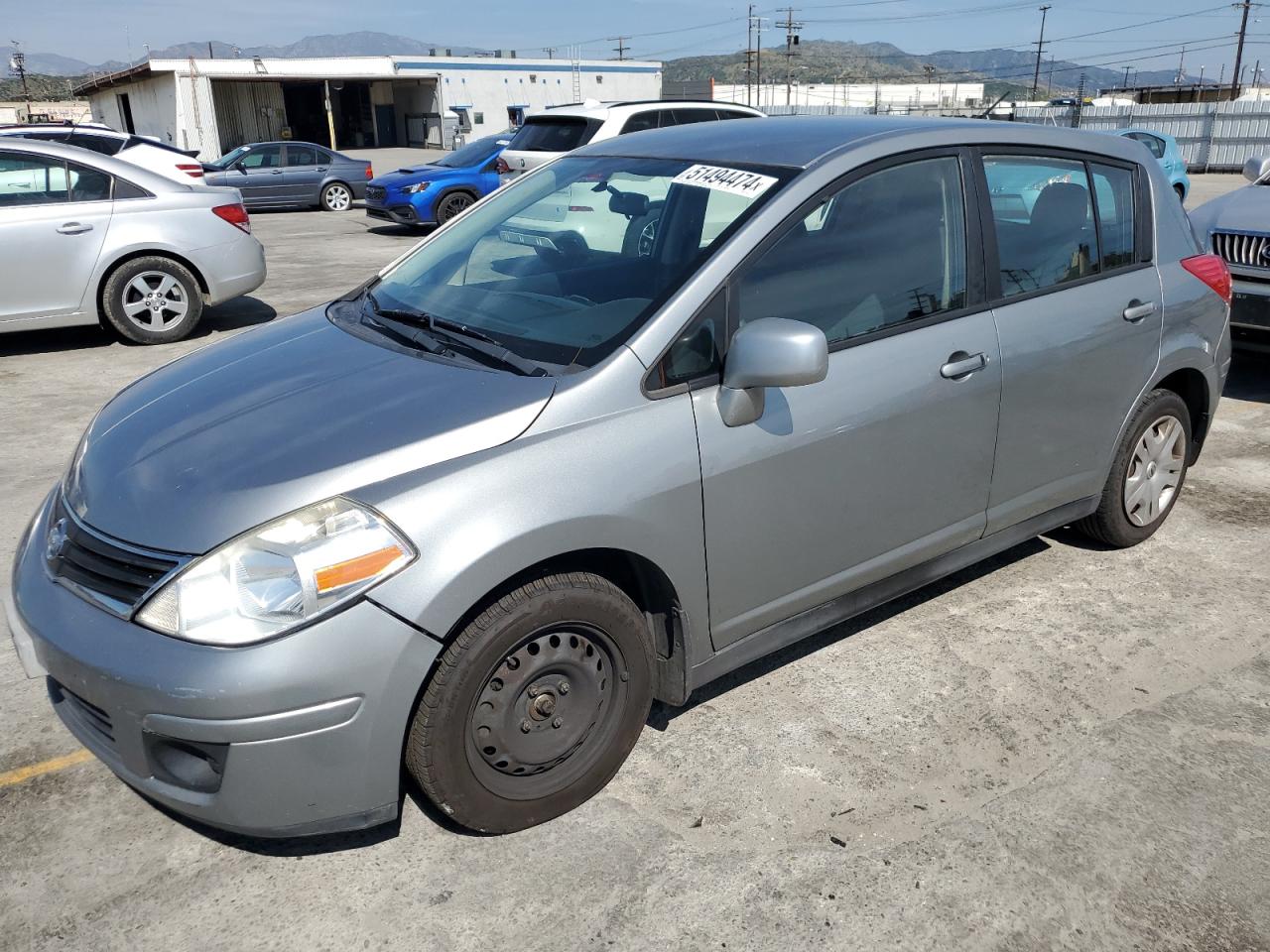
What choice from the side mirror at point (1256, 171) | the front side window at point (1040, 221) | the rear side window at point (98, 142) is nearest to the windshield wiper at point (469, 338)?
the front side window at point (1040, 221)

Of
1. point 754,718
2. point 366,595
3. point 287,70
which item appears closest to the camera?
point 366,595

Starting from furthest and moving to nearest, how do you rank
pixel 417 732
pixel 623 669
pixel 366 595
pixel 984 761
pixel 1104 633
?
pixel 1104 633 < pixel 984 761 < pixel 623 669 < pixel 417 732 < pixel 366 595

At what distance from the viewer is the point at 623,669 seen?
2.79 m

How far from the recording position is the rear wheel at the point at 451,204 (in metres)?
15.9

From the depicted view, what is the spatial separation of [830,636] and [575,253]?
167 cm

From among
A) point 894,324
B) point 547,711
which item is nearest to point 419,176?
Answer: point 894,324

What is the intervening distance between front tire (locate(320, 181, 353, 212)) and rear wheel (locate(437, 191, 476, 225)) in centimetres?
520

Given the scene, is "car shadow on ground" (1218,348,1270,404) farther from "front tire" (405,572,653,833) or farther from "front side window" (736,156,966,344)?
"front tire" (405,572,653,833)

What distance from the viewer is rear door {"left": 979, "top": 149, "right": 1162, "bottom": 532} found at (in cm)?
354

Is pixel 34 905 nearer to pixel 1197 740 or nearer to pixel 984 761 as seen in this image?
pixel 984 761

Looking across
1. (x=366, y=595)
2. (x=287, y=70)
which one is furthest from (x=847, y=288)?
(x=287, y=70)

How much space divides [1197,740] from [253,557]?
2.82 meters

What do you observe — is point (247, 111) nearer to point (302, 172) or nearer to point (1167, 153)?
point (302, 172)

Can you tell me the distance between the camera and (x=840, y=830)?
2.79 meters
